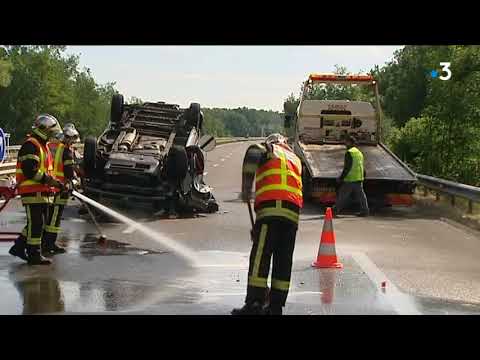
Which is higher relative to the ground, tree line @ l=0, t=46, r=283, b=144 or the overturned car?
tree line @ l=0, t=46, r=283, b=144

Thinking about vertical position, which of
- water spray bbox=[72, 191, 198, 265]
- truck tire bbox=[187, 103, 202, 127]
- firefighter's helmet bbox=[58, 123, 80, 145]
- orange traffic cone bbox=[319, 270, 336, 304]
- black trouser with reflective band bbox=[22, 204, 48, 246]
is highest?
truck tire bbox=[187, 103, 202, 127]

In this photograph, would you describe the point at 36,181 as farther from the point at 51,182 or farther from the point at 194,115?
the point at 194,115

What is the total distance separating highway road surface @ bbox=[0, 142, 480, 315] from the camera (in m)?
8.08

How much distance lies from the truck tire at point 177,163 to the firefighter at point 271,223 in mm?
7638

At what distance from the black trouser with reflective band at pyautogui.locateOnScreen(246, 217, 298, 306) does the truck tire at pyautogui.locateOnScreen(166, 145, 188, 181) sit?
7751 mm

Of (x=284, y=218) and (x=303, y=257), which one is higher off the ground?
(x=284, y=218)

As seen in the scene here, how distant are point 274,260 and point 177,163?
7830mm

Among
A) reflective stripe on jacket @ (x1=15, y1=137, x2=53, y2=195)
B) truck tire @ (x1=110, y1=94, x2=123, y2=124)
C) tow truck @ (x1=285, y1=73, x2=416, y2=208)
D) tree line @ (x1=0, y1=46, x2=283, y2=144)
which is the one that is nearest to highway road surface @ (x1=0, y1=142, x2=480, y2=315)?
reflective stripe on jacket @ (x1=15, y1=137, x2=53, y2=195)

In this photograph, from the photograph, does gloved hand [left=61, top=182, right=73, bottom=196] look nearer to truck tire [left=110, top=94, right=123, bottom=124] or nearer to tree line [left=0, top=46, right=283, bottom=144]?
truck tire [left=110, top=94, right=123, bottom=124]

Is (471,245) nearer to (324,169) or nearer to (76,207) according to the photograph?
(324,169)

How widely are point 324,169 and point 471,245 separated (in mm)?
5492

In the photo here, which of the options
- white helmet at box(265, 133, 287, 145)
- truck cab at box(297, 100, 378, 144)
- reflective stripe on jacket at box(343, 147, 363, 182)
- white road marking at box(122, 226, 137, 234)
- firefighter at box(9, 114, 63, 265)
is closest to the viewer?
white helmet at box(265, 133, 287, 145)
